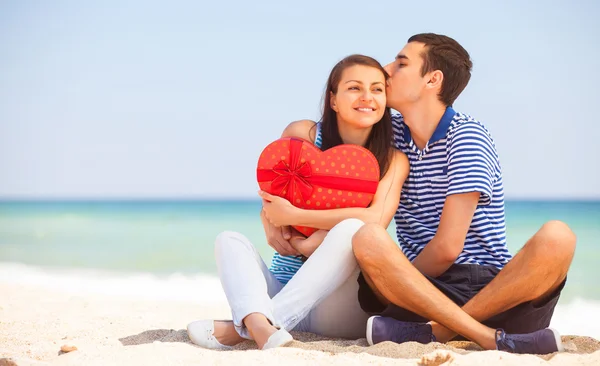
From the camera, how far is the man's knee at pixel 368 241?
2918 mm

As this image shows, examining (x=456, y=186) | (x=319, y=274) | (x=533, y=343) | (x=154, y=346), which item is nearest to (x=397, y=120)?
(x=456, y=186)

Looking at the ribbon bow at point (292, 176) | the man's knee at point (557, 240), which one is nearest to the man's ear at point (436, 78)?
the ribbon bow at point (292, 176)

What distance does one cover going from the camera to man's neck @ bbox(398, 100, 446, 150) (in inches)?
138

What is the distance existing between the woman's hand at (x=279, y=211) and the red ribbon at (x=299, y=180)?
0.07m

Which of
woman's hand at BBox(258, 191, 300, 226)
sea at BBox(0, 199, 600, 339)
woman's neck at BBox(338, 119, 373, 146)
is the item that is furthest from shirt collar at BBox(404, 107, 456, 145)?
sea at BBox(0, 199, 600, 339)

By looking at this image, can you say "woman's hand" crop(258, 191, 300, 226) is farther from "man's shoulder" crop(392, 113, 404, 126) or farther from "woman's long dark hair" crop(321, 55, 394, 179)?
"man's shoulder" crop(392, 113, 404, 126)

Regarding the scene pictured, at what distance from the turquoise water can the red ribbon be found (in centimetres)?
514

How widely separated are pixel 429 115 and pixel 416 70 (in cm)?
26

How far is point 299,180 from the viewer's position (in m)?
3.44

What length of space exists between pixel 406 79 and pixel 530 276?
122 centimetres

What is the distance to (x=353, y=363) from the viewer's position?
2.54 metres

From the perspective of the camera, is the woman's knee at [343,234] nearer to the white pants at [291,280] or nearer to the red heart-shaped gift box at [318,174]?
the white pants at [291,280]

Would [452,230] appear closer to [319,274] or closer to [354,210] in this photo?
[354,210]

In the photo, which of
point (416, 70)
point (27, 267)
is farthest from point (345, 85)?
point (27, 267)
